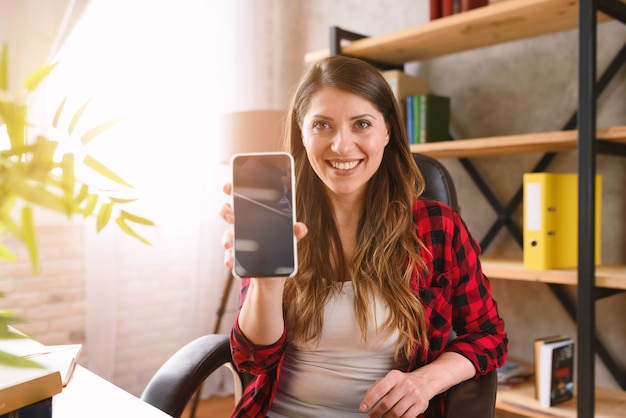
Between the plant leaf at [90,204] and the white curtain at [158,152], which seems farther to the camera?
the white curtain at [158,152]

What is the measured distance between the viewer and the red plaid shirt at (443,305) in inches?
44.2

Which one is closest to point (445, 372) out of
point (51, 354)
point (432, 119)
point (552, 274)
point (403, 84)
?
point (51, 354)

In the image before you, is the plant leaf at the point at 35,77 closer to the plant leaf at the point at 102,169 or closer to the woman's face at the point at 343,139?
the plant leaf at the point at 102,169

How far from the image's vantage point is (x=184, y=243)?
8.98 feet

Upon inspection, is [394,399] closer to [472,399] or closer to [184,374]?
[472,399]

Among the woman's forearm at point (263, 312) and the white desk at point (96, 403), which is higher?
the woman's forearm at point (263, 312)

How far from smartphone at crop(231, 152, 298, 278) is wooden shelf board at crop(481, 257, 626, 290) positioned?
1.10 meters

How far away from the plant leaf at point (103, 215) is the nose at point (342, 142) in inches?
31.0

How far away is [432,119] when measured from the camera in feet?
6.95

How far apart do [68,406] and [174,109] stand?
79.3 inches

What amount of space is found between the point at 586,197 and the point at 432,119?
29.1 inches

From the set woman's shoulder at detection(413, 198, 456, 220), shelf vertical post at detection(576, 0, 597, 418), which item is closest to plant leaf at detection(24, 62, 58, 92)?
woman's shoulder at detection(413, 198, 456, 220)

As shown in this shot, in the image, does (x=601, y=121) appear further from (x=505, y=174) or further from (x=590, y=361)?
(x=590, y=361)

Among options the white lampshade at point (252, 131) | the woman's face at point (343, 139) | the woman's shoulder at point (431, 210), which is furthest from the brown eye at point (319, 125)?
the white lampshade at point (252, 131)
